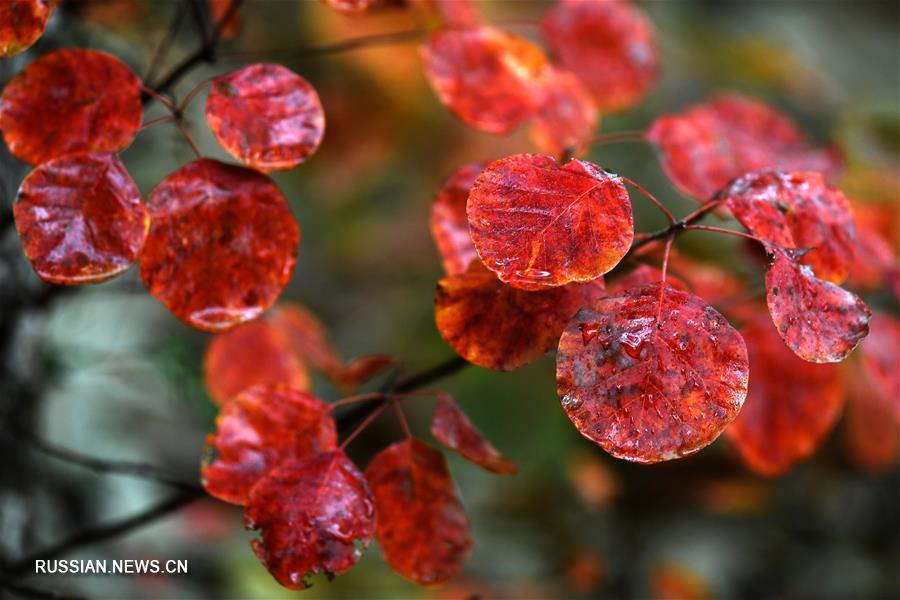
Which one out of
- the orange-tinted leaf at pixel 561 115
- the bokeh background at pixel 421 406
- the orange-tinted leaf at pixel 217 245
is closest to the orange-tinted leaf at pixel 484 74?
the orange-tinted leaf at pixel 561 115

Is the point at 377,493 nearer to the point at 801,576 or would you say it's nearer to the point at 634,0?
the point at 801,576

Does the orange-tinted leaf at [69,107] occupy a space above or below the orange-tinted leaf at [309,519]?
above

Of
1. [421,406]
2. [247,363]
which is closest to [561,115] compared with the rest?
[247,363]

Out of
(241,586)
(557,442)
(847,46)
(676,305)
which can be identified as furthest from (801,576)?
(847,46)

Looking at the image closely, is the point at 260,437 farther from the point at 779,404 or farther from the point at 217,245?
the point at 779,404

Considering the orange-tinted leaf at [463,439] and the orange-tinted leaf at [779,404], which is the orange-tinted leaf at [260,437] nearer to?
the orange-tinted leaf at [463,439]

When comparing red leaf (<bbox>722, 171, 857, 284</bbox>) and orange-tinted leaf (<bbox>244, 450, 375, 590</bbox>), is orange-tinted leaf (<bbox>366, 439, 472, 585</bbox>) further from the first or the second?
red leaf (<bbox>722, 171, 857, 284</bbox>)
